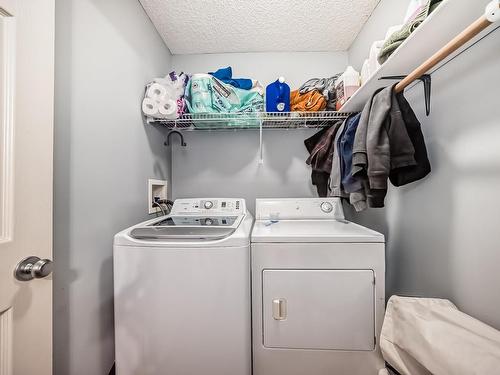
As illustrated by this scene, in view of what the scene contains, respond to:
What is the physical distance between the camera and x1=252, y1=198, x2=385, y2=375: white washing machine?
3.81ft

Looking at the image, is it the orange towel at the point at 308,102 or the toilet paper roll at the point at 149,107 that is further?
the orange towel at the point at 308,102

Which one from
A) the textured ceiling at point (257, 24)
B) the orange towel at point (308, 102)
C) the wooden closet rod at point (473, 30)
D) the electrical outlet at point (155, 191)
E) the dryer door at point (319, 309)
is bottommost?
the dryer door at point (319, 309)

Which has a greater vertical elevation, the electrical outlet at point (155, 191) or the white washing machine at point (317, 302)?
the electrical outlet at point (155, 191)

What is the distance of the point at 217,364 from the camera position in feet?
3.67

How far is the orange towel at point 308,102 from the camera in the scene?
1.74m

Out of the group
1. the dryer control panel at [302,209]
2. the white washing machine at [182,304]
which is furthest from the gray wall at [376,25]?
the white washing machine at [182,304]

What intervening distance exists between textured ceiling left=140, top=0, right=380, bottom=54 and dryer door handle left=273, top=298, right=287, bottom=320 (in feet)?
6.74

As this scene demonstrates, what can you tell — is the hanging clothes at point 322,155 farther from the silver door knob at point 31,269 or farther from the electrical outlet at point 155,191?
the silver door knob at point 31,269

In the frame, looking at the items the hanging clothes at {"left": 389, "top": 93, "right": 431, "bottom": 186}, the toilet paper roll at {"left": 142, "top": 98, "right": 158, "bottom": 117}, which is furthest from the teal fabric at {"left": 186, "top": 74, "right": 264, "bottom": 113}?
the hanging clothes at {"left": 389, "top": 93, "right": 431, "bottom": 186}

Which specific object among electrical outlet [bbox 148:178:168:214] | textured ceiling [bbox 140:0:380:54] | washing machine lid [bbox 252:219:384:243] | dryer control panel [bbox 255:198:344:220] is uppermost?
textured ceiling [bbox 140:0:380:54]

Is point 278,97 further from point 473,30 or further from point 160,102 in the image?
point 473,30

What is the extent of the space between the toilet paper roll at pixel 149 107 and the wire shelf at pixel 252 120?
9cm

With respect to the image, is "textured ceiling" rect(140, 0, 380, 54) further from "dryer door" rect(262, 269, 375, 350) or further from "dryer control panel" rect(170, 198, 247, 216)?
"dryer door" rect(262, 269, 375, 350)

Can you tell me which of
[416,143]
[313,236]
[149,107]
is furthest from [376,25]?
[149,107]
